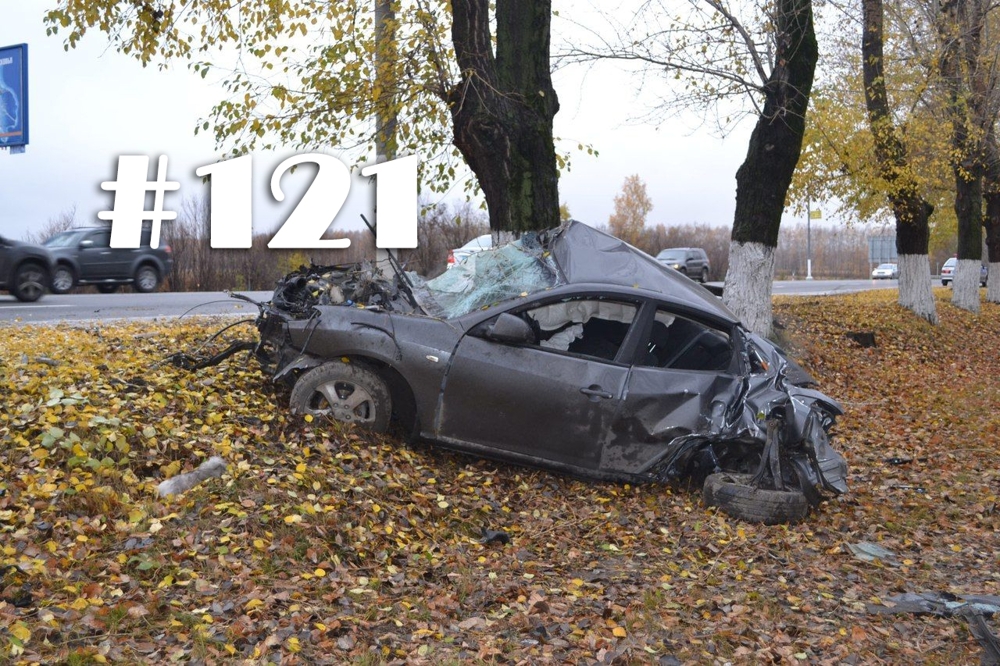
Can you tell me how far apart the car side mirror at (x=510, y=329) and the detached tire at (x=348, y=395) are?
0.93 m

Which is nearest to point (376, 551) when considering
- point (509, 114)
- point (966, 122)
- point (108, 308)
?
point (509, 114)

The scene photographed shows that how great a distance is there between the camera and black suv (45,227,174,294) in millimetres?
20906

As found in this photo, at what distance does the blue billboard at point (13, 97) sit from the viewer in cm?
2186

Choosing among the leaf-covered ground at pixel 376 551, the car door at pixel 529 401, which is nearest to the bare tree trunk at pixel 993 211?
the leaf-covered ground at pixel 376 551

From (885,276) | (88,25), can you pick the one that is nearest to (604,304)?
(88,25)

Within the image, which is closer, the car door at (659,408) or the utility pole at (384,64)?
the car door at (659,408)

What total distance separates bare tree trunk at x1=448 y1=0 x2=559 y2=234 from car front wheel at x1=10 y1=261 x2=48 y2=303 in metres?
11.5

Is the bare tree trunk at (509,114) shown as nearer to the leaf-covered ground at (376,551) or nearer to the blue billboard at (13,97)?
the leaf-covered ground at (376,551)

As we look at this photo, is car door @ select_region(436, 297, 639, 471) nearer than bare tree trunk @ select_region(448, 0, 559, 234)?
Yes

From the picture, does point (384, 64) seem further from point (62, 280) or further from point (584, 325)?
point (62, 280)

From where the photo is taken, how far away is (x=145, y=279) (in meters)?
23.4

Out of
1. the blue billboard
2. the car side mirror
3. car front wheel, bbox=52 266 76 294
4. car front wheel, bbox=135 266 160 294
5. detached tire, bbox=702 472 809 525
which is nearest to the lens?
detached tire, bbox=702 472 809 525

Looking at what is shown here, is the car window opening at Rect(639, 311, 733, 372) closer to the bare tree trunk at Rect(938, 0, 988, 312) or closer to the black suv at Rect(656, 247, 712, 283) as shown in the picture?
the bare tree trunk at Rect(938, 0, 988, 312)

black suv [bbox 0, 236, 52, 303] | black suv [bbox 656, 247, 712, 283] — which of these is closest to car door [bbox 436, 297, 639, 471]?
black suv [bbox 0, 236, 52, 303]
